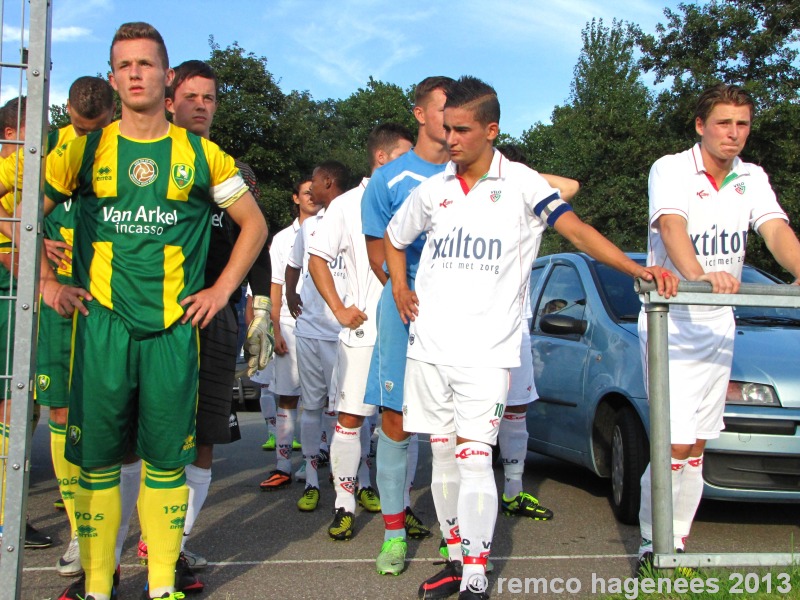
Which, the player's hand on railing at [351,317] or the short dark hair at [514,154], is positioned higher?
the short dark hair at [514,154]

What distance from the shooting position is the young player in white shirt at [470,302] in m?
4.04

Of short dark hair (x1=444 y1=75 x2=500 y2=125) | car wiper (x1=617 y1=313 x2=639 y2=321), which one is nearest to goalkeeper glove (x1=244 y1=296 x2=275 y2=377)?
short dark hair (x1=444 y1=75 x2=500 y2=125)

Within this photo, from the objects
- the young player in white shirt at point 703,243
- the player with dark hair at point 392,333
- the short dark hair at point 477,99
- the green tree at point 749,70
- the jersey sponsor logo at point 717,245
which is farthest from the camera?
the green tree at point 749,70

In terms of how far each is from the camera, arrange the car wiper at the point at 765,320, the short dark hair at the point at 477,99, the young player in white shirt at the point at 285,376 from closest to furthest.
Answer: the short dark hair at the point at 477,99 → the car wiper at the point at 765,320 → the young player in white shirt at the point at 285,376

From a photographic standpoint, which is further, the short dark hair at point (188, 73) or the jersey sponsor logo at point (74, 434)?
the short dark hair at point (188, 73)

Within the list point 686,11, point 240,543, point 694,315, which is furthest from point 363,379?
point 686,11

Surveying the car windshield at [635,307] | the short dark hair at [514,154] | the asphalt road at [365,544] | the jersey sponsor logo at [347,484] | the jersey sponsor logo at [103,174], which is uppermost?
the short dark hair at [514,154]

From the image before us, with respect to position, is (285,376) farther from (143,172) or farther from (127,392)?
(143,172)

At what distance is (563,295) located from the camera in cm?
735

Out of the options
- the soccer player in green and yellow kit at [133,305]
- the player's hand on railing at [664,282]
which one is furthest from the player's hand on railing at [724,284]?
the soccer player in green and yellow kit at [133,305]

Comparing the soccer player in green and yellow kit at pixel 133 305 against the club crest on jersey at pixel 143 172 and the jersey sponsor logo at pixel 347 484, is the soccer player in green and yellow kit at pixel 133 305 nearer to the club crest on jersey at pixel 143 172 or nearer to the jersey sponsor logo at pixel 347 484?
the club crest on jersey at pixel 143 172

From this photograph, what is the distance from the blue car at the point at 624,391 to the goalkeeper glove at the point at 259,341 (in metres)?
2.40

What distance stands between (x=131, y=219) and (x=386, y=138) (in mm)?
2963

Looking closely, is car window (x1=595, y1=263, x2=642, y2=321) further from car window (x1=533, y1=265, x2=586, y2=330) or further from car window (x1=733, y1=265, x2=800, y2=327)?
car window (x1=733, y1=265, x2=800, y2=327)
